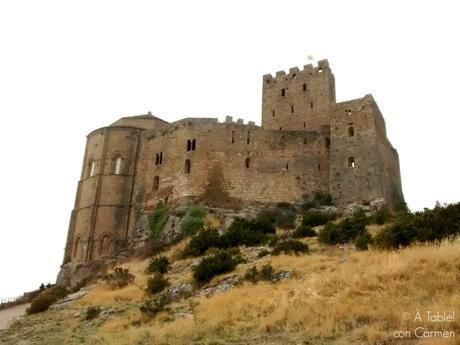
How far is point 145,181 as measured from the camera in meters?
32.5

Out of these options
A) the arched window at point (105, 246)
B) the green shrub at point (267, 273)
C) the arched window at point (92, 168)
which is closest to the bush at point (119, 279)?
the green shrub at point (267, 273)

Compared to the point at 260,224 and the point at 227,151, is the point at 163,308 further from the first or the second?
the point at 227,151

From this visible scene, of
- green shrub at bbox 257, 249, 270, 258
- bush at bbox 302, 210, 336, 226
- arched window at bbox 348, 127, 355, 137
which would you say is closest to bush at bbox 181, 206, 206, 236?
bush at bbox 302, 210, 336, 226

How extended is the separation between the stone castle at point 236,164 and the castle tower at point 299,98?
0.24 ft

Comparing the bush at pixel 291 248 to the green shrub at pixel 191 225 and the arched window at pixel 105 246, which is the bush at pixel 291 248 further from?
the arched window at pixel 105 246

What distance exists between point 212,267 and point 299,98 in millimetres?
20341

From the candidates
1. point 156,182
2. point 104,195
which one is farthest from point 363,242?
point 104,195

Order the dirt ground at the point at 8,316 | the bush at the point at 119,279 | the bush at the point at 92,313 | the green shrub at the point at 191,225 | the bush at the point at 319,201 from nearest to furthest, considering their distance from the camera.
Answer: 1. the bush at the point at 92,313
2. the dirt ground at the point at 8,316
3. the bush at the point at 119,279
4. the green shrub at the point at 191,225
5. the bush at the point at 319,201

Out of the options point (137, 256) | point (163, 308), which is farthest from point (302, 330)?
point (137, 256)

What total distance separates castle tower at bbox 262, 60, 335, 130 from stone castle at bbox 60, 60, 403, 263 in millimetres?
73

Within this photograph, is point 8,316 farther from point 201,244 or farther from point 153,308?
point 153,308

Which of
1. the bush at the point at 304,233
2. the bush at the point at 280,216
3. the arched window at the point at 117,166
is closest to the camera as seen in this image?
the bush at the point at 304,233

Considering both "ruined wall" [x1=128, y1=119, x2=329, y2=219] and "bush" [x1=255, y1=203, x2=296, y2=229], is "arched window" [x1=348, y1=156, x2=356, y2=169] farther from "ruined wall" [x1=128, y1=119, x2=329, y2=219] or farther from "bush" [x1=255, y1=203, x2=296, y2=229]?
"bush" [x1=255, y1=203, x2=296, y2=229]

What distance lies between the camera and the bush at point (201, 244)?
21.8 meters
